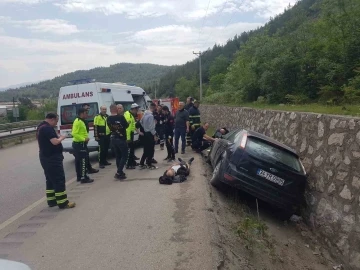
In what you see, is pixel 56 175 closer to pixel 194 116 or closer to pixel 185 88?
pixel 194 116

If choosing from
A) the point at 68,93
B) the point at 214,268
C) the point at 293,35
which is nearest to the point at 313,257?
the point at 214,268

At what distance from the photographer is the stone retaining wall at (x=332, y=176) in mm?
5723

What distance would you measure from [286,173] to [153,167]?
178 inches

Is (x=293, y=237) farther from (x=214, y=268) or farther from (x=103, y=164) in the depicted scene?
(x=103, y=164)

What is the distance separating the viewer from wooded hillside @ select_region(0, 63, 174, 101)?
356 feet

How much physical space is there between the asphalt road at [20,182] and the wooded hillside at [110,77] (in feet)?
296

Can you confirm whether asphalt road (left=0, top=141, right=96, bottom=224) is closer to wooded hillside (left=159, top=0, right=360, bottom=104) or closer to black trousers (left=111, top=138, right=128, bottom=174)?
black trousers (left=111, top=138, right=128, bottom=174)

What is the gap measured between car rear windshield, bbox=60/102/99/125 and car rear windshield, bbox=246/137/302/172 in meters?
6.87

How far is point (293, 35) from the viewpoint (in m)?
17.2

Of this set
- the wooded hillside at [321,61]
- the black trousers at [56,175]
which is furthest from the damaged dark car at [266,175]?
the wooded hillside at [321,61]

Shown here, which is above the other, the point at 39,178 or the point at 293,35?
the point at 293,35

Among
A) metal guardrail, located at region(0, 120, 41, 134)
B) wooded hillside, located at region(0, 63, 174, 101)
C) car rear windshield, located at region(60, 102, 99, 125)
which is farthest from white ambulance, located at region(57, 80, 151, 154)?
wooded hillside, located at region(0, 63, 174, 101)

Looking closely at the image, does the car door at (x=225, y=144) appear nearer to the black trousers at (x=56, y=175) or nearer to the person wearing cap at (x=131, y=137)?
the person wearing cap at (x=131, y=137)

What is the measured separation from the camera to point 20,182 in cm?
1020
